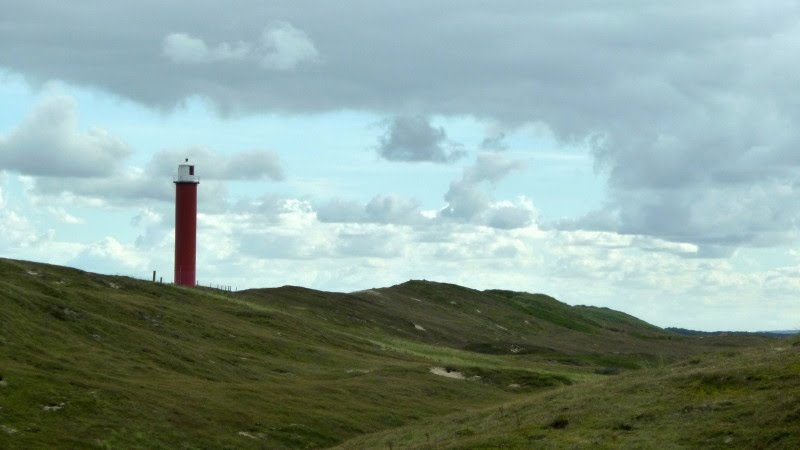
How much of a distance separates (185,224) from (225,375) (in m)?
59.2

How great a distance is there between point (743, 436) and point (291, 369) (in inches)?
2040

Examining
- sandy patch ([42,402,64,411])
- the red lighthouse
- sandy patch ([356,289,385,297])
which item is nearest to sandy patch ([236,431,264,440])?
sandy patch ([42,402,64,411])

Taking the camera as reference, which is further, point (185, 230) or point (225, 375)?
point (185, 230)

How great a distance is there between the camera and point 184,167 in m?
132

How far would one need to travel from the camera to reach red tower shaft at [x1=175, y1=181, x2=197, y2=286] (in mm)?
131250

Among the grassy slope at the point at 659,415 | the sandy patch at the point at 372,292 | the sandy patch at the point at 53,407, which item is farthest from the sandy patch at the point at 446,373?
the sandy patch at the point at 372,292

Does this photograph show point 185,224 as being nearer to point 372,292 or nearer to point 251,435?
point 372,292

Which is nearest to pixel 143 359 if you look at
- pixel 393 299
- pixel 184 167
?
pixel 184 167

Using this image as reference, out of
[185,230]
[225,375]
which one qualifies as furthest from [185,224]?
Answer: [225,375]

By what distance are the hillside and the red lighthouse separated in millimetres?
4033

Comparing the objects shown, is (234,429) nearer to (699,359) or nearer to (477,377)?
(699,359)

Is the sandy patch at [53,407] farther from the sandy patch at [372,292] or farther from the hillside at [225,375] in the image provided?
the sandy patch at [372,292]

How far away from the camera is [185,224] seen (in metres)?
131

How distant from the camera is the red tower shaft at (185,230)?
13125cm
